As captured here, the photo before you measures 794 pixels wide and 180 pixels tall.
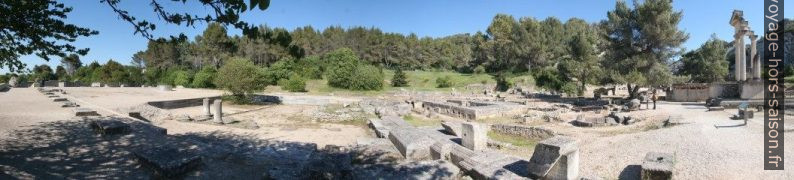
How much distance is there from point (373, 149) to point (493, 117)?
41.0 feet

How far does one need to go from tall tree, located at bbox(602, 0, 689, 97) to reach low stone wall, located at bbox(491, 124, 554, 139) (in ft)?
49.8

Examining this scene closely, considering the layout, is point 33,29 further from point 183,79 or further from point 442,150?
point 183,79

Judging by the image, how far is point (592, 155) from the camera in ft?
33.2

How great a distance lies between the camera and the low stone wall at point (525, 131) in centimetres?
1445

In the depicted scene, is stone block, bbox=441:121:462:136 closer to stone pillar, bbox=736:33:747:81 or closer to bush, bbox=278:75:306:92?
stone pillar, bbox=736:33:747:81

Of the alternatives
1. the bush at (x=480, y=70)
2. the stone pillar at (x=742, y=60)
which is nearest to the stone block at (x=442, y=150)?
the stone pillar at (x=742, y=60)

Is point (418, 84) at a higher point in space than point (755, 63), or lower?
lower

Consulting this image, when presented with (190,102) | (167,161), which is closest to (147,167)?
(167,161)

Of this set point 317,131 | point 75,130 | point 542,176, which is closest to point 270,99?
point 317,131

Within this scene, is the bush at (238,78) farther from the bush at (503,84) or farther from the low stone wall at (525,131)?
the bush at (503,84)

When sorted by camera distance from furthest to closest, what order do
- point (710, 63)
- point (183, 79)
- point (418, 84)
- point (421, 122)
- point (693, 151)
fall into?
point (418, 84)
point (183, 79)
point (710, 63)
point (421, 122)
point (693, 151)

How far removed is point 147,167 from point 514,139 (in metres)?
11.9

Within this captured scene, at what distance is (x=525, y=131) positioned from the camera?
50.0 feet

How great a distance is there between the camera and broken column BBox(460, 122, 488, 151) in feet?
33.5
